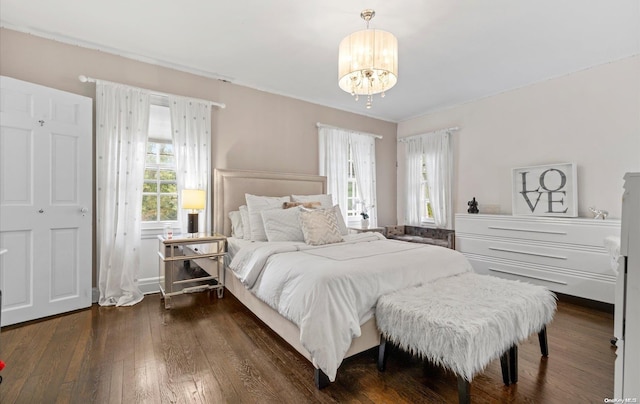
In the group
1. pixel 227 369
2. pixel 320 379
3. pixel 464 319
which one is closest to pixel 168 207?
pixel 227 369

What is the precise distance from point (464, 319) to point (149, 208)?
337 centimetres

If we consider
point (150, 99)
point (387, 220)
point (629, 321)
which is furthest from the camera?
point (387, 220)

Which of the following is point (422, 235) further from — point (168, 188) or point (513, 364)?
point (168, 188)

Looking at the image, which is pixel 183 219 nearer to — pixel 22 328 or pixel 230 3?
pixel 22 328

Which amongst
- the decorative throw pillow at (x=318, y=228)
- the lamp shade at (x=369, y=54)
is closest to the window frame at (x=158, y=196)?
the decorative throw pillow at (x=318, y=228)

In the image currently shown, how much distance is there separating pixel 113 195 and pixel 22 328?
1302 mm

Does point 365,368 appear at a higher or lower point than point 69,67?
lower

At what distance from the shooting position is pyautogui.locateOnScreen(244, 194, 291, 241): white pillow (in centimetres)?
312

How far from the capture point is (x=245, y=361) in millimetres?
1969

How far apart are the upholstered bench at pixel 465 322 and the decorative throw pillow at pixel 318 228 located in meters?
1.05

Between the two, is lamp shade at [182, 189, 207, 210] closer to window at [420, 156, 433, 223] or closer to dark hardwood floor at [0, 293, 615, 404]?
dark hardwood floor at [0, 293, 615, 404]

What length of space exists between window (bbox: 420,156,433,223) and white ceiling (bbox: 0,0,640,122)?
167cm

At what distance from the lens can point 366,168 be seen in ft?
16.7

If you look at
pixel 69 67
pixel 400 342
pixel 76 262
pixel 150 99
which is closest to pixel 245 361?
pixel 400 342
